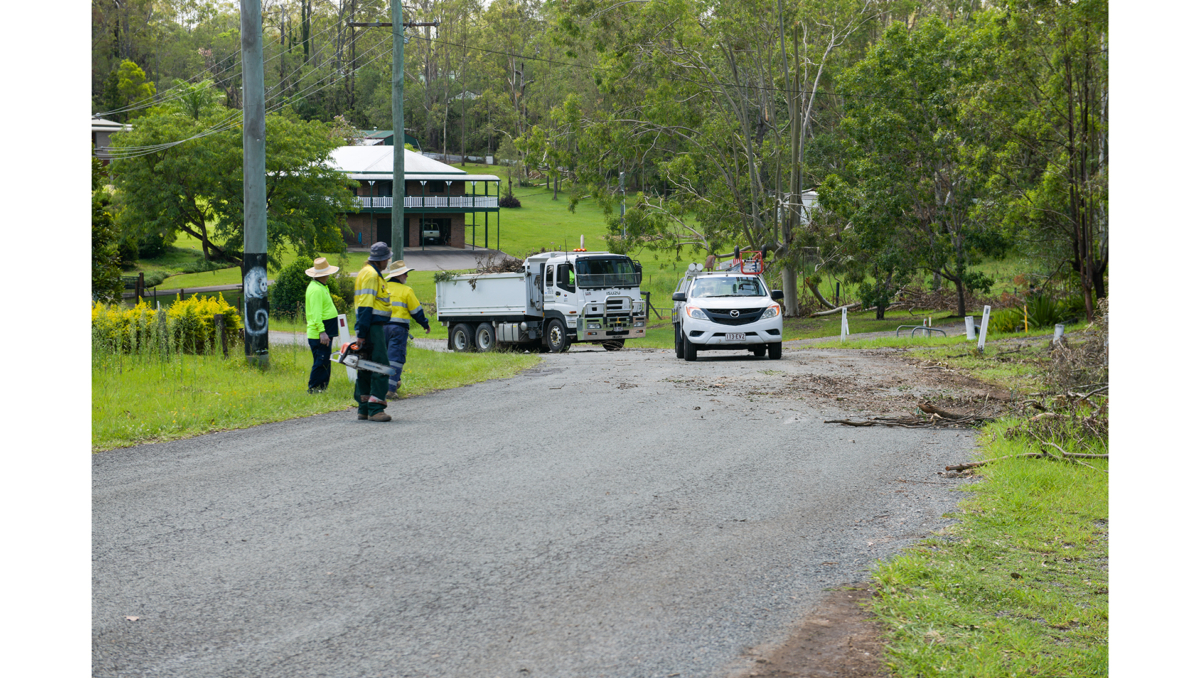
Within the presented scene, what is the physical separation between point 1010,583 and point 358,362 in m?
7.66

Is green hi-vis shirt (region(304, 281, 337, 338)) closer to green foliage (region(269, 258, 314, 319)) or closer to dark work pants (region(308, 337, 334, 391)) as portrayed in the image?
dark work pants (region(308, 337, 334, 391))

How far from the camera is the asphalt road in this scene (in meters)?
4.77

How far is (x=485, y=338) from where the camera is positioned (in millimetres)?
28625

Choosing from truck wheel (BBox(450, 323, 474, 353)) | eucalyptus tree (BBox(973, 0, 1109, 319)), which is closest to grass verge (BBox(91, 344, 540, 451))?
truck wheel (BBox(450, 323, 474, 353))

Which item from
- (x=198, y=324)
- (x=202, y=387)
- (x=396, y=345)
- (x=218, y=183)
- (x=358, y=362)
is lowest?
(x=202, y=387)

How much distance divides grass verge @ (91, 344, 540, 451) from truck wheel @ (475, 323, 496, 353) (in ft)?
30.2

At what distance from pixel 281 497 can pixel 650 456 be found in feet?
11.2

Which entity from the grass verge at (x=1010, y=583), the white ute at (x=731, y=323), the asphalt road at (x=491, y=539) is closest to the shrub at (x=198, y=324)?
the asphalt road at (x=491, y=539)

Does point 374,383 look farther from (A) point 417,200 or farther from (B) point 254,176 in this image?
(A) point 417,200

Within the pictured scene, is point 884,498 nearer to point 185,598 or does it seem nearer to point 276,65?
point 185,598

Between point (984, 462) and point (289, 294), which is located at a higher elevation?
point (289, 294)

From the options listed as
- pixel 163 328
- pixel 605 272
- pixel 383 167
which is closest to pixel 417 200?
pixel 383 167

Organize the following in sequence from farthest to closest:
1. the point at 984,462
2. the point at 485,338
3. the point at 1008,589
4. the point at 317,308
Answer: the point at 485,338 → the point at 317,308 → the point at 984,462 → the point at 1008,589

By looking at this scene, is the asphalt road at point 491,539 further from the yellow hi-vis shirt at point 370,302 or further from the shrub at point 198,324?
the shrub at point 198,324
